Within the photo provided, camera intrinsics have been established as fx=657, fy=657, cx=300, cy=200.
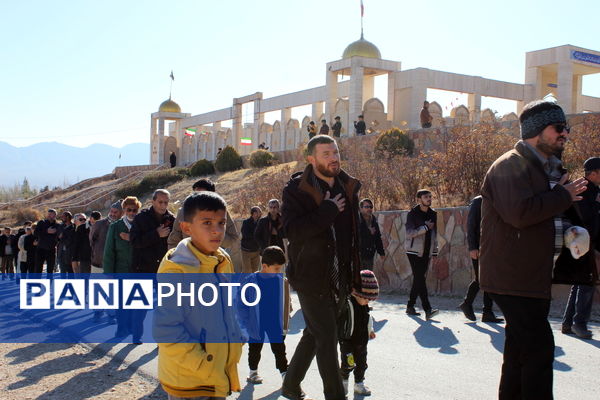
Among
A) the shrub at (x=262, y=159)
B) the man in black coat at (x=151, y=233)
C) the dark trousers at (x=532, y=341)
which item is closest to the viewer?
the dark trousers at (x=532, y=341)

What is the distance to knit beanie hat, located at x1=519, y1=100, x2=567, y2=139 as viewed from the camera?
13.6 feet

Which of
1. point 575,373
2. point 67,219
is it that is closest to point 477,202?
point 575,373

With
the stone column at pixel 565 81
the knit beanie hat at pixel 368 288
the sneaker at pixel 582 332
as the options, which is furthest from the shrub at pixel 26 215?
the knit beanie hat at pixel 368 288

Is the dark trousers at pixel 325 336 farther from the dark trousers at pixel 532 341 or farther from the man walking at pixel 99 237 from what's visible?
the man walking at pixel 99 237

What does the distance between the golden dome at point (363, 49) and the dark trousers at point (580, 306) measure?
33.3 meters

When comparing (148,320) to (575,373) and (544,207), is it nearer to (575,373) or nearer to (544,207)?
(575,373)

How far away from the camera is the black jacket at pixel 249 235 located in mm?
12914

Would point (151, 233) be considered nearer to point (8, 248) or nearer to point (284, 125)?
point (8, 248)

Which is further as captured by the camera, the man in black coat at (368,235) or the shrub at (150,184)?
the shrub at (150,184)

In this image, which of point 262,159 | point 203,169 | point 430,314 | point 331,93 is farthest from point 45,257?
point 203,169

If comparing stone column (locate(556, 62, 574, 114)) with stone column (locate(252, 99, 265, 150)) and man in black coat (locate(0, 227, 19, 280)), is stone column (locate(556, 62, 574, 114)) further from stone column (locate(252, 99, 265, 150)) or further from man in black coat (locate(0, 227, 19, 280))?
man in black coat (locate(0, 227, 19, 280))

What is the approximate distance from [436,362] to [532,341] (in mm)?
3274

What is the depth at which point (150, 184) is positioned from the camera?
4544cm

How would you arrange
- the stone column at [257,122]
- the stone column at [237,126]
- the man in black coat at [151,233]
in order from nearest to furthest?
the man in black coat at [151,233], the stone column at [257,122], the stone column at [237,126]
